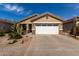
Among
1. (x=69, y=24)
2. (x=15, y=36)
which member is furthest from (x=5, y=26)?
(x=69, y=24)

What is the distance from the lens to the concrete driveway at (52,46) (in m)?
12.3

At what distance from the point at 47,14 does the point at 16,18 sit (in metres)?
2.53

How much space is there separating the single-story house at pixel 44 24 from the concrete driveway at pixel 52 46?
0.76 metres

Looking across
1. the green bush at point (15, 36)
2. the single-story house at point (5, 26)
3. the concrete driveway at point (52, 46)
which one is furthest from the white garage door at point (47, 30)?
the single-story house at point (5, 26)

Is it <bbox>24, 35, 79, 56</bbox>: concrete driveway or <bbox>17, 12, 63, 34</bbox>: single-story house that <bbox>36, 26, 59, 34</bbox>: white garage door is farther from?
<bbox>24, 35, 79, 56</bbox>: concrete driveway

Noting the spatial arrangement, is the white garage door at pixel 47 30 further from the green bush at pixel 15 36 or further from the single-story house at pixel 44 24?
the green bush at pixel 15 36

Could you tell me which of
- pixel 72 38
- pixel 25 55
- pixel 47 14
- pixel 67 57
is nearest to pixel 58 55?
pixel 67 57

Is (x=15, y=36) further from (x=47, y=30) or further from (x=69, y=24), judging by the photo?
(x=69, y=24)

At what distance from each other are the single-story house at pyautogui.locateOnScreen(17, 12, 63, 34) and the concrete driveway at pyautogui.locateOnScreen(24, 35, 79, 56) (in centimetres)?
76

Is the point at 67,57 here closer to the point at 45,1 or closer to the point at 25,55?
the point at 25,55

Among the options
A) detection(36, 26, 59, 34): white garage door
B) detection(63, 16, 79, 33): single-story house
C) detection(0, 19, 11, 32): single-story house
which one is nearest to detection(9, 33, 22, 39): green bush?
detection(0, 19, 11, 32): single-story house

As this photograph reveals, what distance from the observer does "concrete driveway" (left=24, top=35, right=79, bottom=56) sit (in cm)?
1228

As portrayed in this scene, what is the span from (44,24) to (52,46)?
335cm

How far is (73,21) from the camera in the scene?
1561cm
